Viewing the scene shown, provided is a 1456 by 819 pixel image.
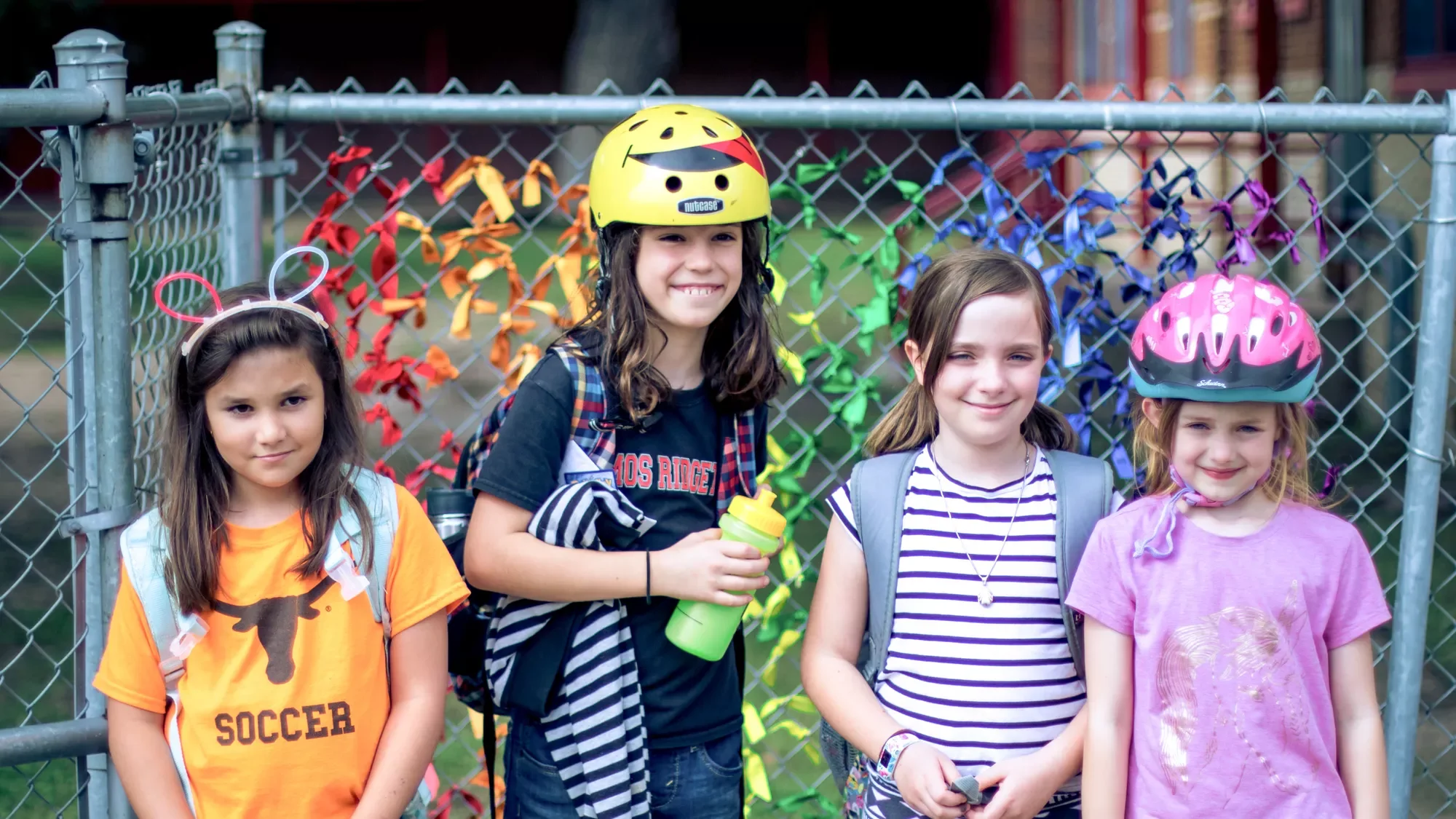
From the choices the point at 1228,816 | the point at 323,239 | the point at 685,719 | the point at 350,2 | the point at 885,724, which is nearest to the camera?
the point at 1228,816

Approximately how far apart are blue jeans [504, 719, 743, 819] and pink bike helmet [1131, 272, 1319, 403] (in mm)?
1018

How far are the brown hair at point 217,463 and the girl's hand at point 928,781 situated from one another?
945mm

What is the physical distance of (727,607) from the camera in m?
Result: 2.41

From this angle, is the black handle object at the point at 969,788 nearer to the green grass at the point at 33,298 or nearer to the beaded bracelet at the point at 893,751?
the beaded bracelet at the point at 893,751

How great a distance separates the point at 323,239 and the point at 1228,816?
241 centimetres

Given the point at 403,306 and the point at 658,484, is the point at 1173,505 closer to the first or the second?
the point at 658,484

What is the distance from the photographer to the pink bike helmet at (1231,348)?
2.26m

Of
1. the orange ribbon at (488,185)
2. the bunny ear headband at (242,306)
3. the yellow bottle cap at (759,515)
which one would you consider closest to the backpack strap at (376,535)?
the bunny ear headband at (242,306)

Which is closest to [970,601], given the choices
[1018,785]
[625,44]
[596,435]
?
[1018,785]

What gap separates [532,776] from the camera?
256cm

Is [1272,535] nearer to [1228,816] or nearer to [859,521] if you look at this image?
[1228,816]

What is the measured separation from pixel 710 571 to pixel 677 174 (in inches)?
27.2

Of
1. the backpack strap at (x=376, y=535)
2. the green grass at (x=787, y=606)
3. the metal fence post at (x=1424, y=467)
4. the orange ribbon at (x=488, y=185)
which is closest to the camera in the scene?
the backpack strap at (x=376, y=535)

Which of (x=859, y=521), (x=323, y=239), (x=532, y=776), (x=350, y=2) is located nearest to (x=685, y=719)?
(x=532, y=776)
